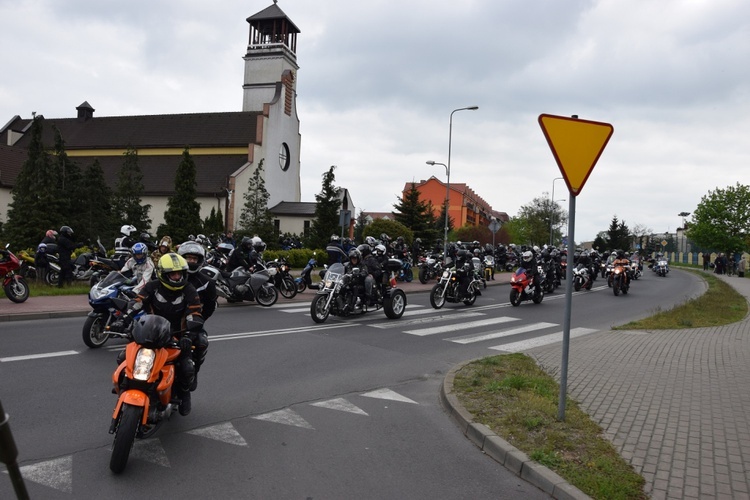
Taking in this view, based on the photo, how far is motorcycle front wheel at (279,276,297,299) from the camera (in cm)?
1658

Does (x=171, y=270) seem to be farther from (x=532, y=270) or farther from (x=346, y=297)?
(x=532, y=270)

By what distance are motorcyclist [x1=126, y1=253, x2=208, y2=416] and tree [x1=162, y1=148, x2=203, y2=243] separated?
30.7 meters

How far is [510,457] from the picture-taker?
15.2ft

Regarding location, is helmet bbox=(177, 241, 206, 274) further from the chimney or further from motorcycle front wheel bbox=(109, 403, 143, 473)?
the chimney

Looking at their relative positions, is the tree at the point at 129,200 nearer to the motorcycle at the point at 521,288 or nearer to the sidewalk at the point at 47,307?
the sidewalk at the point at 47,307

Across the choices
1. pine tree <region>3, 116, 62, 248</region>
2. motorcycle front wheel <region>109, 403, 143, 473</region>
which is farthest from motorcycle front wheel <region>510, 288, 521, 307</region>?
pine tree <region>3, 116, 62, 248</region>

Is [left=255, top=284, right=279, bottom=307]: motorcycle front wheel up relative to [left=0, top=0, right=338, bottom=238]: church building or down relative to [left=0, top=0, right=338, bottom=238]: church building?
down

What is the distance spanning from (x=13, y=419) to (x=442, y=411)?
4104 millimetres

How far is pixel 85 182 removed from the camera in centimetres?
3022

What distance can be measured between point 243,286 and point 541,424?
1034cm

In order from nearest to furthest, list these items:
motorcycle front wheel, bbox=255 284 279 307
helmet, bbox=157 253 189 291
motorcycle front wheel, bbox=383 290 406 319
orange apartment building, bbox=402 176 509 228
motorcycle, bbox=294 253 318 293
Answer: helmet, bbox=157 253 189 291 < motorcycle front wheel, bbox=383 290 406 319 < motorcycle front wheel, bbox=255 284 279 307 < motorcycle, bbox=294 253 318 293 < orange apartment building, bbox=402 176 509 228

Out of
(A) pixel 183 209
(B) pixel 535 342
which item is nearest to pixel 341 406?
(B) pixel 535 342

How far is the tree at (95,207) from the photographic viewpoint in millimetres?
29656

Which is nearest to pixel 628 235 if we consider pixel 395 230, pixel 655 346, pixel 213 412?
pixel 395 230
